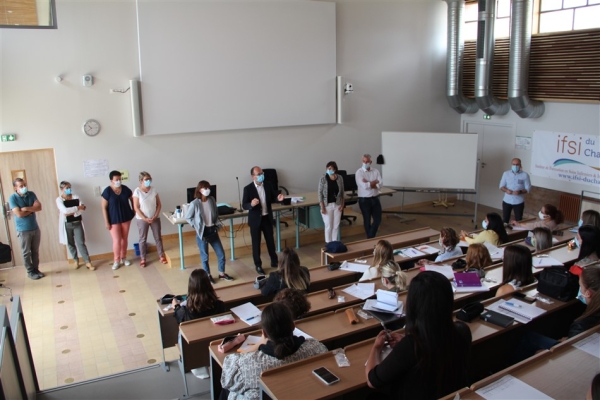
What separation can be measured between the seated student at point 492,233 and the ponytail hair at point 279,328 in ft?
12.4

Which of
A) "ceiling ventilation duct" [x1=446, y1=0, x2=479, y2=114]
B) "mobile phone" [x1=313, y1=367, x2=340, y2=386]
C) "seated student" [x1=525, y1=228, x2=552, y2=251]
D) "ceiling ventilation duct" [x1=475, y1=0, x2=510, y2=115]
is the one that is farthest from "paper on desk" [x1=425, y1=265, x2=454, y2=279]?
"ceiling ventilation duct" [x1=446, y1=0, x2=479, y2=114]

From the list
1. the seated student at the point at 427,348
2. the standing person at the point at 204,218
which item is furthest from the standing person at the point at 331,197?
the seated student at the point at 427,348

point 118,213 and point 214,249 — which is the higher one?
point 118,213

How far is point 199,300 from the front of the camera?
4.46 meters

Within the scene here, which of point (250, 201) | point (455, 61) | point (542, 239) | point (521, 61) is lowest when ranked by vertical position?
point (542, 239)

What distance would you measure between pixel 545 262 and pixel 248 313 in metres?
3.30

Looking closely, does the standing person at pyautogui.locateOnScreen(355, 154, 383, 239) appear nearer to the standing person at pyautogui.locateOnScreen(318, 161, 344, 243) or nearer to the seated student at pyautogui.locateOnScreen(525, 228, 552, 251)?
the standing person at pyautogui.locateOnScreen(318, 161, 344, 243)

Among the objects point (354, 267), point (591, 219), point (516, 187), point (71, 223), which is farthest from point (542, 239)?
point (71, 223)

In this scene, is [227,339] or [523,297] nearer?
[227,339]

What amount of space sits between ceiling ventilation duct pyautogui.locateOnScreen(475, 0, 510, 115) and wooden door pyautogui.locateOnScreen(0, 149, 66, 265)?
809 centimetres

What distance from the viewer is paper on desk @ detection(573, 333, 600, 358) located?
11.1ft

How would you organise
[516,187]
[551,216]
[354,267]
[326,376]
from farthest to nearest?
[516,187], [551,216], [354,267], [326,376]

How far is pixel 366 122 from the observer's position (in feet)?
35.4

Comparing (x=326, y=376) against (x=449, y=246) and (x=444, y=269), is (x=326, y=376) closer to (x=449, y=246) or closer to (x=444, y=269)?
(x=444, y=269)
